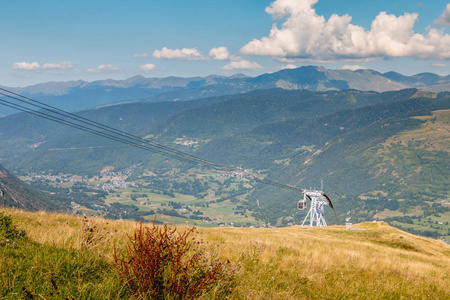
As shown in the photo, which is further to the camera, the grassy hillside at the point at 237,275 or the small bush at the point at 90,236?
the small bush at the point at 90,236

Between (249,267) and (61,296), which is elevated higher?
(61,296)

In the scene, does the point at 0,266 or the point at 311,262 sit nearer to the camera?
the point at 0,266

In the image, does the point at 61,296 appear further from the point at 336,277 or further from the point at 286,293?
the point at 336,277

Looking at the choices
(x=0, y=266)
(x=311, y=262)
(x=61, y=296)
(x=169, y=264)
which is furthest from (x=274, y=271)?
(x=0, y=266)

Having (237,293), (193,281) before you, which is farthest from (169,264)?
(237,293)

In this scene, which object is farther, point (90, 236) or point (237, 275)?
point (90, 236)

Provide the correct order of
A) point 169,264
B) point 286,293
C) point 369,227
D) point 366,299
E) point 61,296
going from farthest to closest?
point 369,227
point 366,299
point 286,293
point 169,264
point 61,296

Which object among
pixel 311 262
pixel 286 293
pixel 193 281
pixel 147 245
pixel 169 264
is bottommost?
pixel 311 262

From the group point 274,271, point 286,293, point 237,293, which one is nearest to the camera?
point 237,293

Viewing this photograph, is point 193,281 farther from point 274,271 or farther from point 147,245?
point 274,271

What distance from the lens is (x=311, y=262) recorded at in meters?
10.5

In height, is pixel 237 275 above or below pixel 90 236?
below

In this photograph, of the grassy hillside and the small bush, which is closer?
the grassy hillside

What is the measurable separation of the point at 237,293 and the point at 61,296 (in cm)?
333
